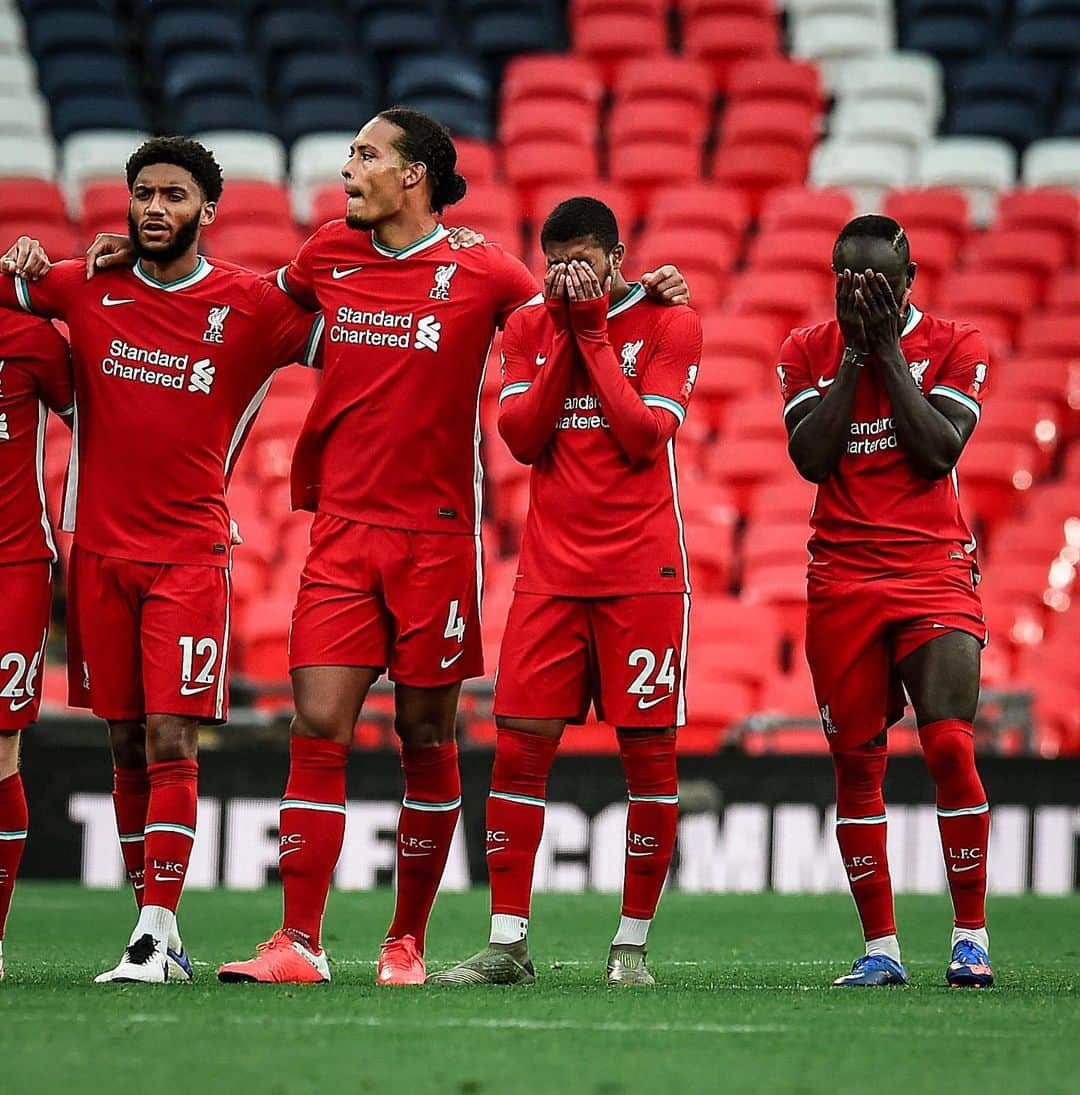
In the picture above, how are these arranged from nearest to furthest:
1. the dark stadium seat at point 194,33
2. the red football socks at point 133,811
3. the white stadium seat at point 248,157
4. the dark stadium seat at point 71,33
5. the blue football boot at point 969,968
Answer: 1. the blue football boot at point 969,968
2. the red football socks at point 133,811
3. the white stadium seat at point 248,157
4. the dark stadium seat at point 194,33
5. the dark stadium seat at point 71,33

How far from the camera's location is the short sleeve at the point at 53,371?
568 centimetres

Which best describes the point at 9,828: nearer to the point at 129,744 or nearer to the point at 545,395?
the point at 129,744

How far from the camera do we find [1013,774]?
384 inches

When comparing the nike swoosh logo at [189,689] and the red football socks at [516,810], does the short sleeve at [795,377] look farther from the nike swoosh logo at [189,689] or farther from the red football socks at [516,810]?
the nike swoosh logo at [189,689]

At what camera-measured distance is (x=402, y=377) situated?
18.3 feet

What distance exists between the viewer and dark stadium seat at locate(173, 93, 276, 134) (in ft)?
55.6

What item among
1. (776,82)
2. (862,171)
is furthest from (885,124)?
(776,82)

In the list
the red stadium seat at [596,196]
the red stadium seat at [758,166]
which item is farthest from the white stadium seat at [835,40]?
the red stadium seat at [596,196]

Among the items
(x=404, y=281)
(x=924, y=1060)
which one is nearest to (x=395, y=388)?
(x=404, y=281)

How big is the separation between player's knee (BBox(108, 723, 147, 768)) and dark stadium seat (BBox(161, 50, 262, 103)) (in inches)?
487

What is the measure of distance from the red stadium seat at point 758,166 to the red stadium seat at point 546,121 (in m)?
1.22

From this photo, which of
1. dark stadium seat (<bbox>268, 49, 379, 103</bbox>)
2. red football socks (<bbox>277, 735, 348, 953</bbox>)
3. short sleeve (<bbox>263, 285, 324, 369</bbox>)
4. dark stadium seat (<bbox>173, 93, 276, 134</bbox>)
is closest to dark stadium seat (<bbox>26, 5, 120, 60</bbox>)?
dark stadium seat (<bbox>173, 93, 276, 134</bbox>)

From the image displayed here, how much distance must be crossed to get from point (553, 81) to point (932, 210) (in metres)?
3.58

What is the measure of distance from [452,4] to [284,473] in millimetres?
7271
